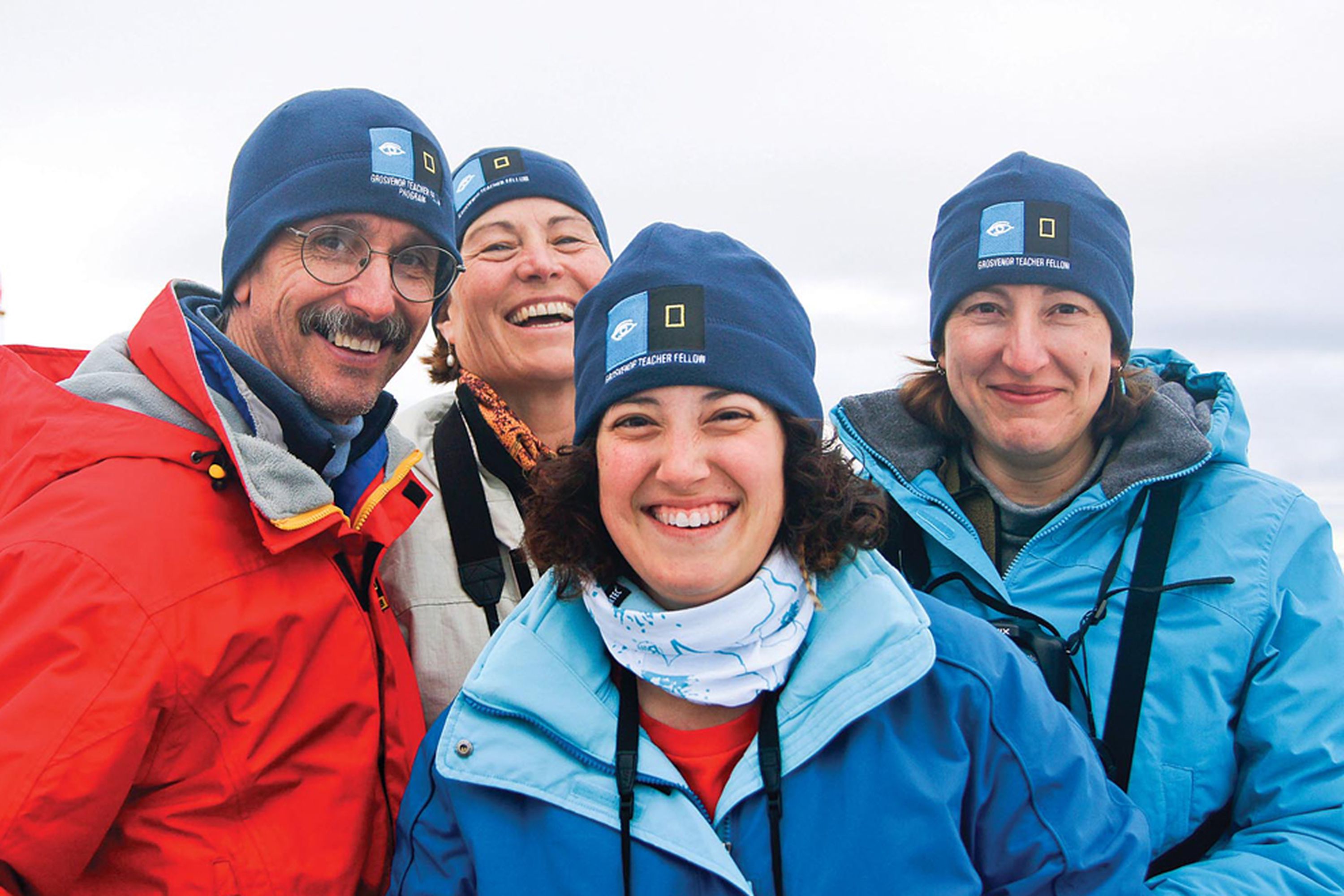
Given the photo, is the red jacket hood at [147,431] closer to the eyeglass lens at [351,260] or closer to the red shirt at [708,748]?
the eyeglass lens at [351,260]

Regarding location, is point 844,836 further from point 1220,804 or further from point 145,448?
point 145,448

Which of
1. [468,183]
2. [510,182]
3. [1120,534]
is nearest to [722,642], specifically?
[1120,534]

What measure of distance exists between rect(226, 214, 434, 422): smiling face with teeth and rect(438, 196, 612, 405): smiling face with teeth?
34.0 inches

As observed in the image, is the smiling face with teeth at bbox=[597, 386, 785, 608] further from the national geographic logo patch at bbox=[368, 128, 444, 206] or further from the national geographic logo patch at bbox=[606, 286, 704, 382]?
the national geographic logo patch at bbox=[368, 128, 444, 206]

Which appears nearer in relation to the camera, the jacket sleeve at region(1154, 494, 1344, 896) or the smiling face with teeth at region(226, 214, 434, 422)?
the jacket sleeve at region(1154, 494, 1344, 896)

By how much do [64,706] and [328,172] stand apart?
1463 mm

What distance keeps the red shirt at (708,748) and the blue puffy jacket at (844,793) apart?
3.0 inches

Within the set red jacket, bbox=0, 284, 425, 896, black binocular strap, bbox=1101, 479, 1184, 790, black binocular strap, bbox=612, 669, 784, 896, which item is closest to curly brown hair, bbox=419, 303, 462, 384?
red jacket, bbox=0, 284, 425, 896

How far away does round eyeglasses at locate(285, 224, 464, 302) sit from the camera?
9.30 ft

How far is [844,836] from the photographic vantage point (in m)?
2.12

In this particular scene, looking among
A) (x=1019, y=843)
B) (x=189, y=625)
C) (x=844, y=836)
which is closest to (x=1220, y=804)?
(x=1019, y=843)

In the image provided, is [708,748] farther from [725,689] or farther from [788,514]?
[788,514]

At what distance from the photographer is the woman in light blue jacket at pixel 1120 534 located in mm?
2672

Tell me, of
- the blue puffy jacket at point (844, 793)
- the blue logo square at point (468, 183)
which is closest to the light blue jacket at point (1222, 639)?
the blue puffy jacket at point (844, 793)
